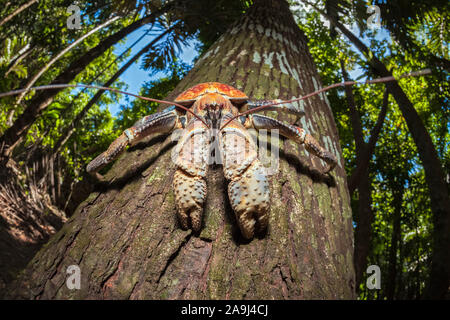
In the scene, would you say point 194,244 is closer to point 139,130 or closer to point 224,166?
point 224,166

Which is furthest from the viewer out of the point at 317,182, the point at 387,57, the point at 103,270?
the point at 387,57

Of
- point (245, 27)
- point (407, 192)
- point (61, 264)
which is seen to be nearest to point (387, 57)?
point (245, 27)

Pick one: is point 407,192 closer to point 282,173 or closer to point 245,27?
point 245,27

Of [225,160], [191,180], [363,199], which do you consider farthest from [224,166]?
[363,199]

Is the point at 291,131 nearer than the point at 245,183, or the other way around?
the point at 245,183

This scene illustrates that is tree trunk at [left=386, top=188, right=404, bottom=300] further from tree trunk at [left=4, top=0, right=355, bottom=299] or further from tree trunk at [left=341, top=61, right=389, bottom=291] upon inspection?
tree trunk at [left=4, top=0, right=355, bottom=299]

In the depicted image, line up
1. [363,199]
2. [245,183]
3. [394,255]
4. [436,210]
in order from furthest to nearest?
[394,255]
[363,199]
[436,210]
[245,183]

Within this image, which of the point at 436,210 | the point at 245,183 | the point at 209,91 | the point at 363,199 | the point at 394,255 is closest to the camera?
the point at 245,183
